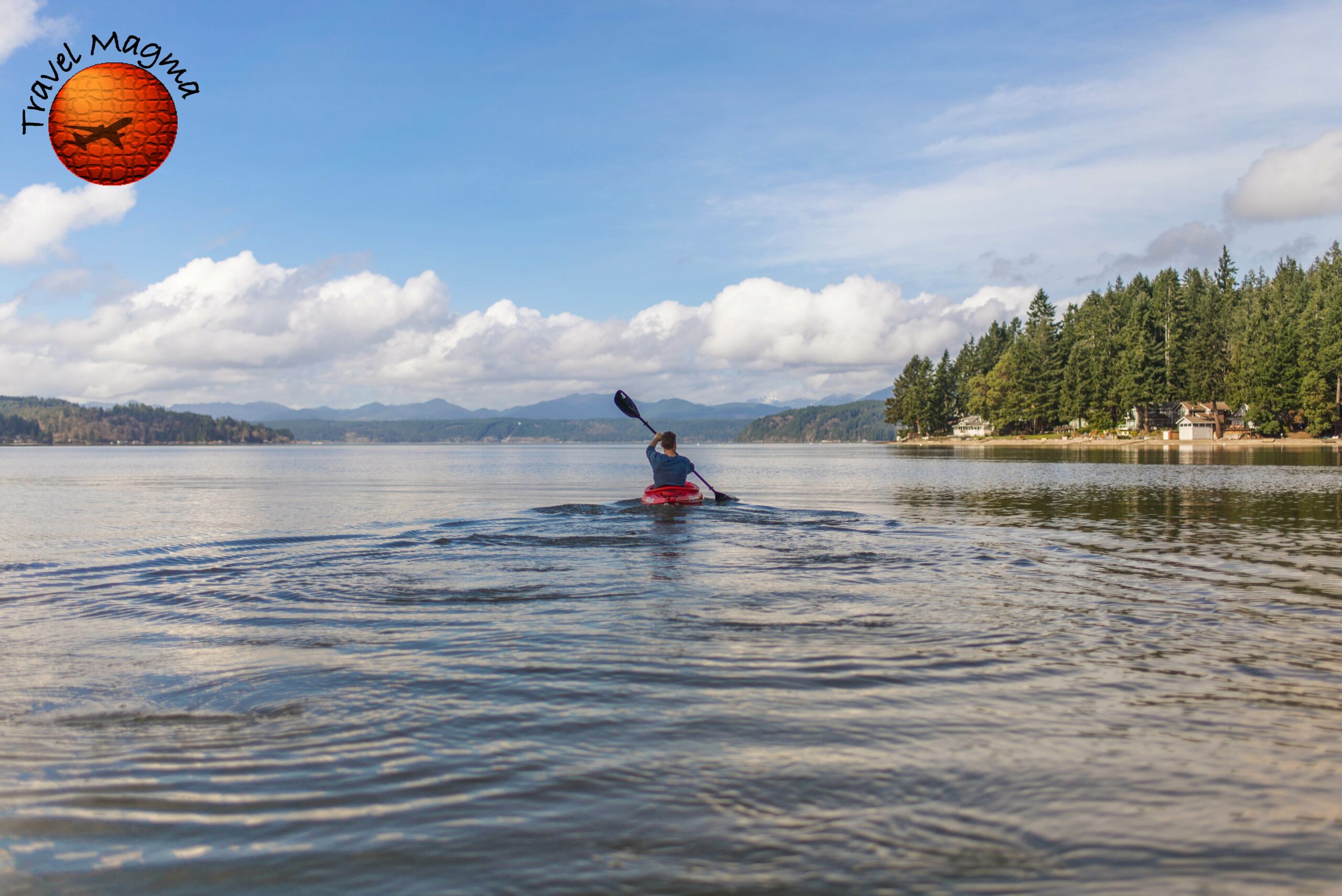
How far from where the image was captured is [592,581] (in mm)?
13062

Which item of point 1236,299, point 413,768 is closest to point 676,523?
point 413,768

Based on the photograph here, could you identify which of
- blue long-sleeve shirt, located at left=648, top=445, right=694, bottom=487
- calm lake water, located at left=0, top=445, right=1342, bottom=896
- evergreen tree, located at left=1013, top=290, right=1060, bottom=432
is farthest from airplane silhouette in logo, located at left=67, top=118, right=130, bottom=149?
evergreen tree, located at left=1013, top=290, right=1060, bottom=432

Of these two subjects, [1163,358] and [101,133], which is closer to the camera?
[101,133]

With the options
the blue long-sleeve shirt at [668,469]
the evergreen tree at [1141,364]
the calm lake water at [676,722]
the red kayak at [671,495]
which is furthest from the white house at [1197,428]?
the calm lake water at [676,722]

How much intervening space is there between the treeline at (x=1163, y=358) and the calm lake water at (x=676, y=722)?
9840 centimetres

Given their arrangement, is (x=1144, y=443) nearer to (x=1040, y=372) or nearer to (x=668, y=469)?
(x=1040, y=372)

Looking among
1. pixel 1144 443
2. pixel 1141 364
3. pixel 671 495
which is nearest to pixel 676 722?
pixel 671 495

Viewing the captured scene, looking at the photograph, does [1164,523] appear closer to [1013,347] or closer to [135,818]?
[135,818]

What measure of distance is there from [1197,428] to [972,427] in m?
56.2

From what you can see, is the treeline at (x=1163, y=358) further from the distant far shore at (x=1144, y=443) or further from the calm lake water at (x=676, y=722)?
the calm lake water at (x=676, y=722)

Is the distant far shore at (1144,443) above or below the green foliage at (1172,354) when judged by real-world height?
below

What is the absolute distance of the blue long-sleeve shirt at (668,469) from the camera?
2372cm

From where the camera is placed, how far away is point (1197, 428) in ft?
366

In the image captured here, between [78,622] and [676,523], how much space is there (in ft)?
43.6
